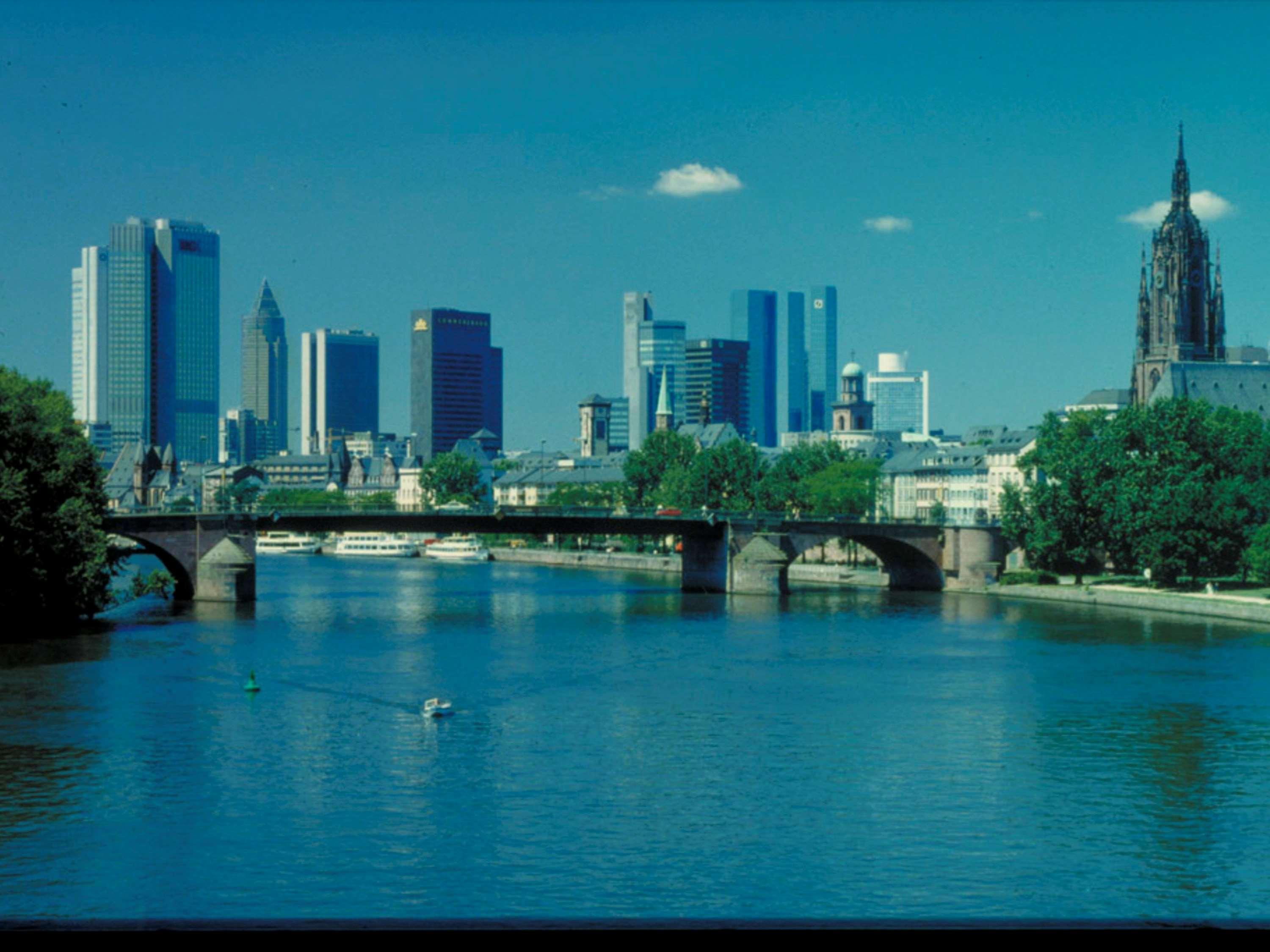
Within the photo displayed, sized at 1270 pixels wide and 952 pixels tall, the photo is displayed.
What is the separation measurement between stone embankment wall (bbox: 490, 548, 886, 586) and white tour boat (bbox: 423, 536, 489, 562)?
191cm

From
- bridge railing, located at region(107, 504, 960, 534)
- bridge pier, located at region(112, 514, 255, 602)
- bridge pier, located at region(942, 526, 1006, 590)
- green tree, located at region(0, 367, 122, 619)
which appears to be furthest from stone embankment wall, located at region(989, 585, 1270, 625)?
green tree, located at region(0, 367, 122, 619)

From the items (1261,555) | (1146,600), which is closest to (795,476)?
(1146,600)

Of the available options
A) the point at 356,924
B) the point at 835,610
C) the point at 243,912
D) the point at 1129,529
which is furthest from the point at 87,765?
the point at 1129,529

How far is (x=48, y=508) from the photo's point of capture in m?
71.6

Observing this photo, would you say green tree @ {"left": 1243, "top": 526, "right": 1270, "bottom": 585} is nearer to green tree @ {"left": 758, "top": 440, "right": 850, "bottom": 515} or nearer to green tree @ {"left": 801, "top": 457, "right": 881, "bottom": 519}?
green tree @ {"left": 801, "top": 457, "right": 881, "bottom": 519}

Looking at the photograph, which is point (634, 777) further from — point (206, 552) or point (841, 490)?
point (841, 490)

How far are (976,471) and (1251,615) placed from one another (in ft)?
338

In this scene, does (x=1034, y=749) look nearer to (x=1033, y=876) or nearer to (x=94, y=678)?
(x=1033, y=876)

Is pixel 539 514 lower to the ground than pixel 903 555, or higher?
higher

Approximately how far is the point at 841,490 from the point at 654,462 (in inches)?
1047

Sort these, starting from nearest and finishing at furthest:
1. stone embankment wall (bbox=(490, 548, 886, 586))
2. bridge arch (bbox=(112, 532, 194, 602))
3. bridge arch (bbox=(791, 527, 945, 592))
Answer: bridge arch (bbox=(112, 532, 194, 602)) → bridge arch (bbox=(791, 527, 945, 592)) → stone embankment wall (bbox=(490, 548, 886, 586))

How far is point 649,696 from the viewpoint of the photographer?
172 ft

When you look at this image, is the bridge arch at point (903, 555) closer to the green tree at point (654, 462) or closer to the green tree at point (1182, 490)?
the green tree at point (1182, 490)

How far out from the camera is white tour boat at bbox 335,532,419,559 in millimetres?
182250
